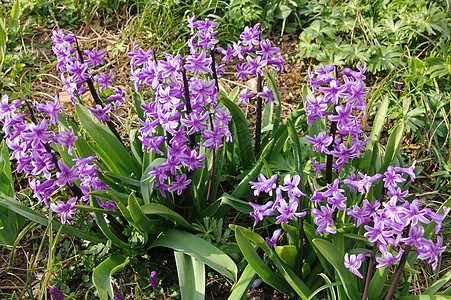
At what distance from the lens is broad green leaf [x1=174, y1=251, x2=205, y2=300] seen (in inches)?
82.4

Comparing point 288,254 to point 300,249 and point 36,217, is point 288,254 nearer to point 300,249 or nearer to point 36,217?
point 300,249

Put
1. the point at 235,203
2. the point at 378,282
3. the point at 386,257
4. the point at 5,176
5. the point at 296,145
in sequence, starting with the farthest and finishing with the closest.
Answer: the point at 5,176 < the point at 235,203 < the point at 296,145 < the point at 378,282 < the point at 386,257

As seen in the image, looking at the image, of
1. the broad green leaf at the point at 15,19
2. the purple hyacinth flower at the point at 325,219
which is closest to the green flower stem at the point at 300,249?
the purple hyacinth flower at the point at 325,219

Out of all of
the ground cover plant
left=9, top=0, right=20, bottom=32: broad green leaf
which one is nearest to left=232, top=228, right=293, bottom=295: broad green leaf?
the ground cover plant

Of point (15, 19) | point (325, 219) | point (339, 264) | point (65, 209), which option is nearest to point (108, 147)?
point (65, 209)

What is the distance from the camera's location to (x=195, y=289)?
83.1 inches

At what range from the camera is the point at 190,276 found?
2156 mm

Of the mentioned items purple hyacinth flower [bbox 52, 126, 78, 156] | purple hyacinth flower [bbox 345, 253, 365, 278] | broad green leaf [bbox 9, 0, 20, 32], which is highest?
purple hyacinth flower [bbox 52, 126, 78, 156]

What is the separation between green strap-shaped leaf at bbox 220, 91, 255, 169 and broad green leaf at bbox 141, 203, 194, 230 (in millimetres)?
557

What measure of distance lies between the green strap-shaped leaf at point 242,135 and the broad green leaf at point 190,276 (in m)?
0.72

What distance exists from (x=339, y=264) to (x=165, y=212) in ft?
2.84

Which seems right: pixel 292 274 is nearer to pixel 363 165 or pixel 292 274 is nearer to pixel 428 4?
pixel 363 165

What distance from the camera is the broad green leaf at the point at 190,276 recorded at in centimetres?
209

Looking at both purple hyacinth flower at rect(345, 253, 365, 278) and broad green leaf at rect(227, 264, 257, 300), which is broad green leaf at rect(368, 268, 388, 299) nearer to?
purple hyacinth flower at rect(345, 253, 365, 278)
